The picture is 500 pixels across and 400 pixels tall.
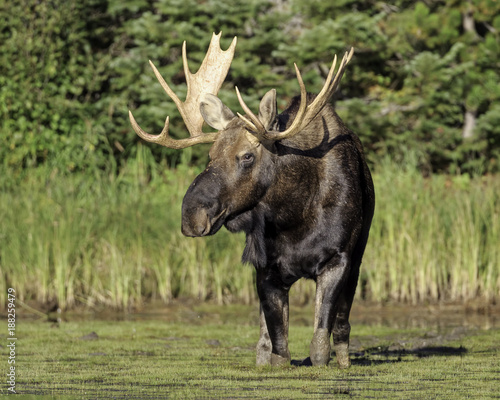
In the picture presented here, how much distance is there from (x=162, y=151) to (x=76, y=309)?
742 centimetres

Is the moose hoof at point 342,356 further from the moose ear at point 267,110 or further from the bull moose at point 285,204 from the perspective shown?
the moose ear at point 267,110

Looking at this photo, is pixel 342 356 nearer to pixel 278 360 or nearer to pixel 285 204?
pixel 278 360

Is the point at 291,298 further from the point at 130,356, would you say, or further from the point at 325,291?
the point at 325,291

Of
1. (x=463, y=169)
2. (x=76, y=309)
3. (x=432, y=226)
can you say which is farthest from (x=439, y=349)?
(x=463, y=169)

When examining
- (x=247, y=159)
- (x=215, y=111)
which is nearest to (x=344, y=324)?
(x=247, y=159)

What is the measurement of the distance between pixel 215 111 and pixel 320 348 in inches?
73.4

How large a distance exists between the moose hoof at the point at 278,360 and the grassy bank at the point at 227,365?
115mm

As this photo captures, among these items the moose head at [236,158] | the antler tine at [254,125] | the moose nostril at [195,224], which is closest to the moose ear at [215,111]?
the moose head at [236,158]

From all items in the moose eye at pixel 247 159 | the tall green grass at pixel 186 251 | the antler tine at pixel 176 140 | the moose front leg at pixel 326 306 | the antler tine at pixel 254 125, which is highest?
the antler tine at pixel 254 125

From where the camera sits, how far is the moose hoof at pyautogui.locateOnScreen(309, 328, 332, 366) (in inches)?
261

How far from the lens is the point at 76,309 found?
11.8m

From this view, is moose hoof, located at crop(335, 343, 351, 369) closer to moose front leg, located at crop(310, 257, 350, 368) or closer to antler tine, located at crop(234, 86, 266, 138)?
moose front leg, located at crop(310, 257, 350, 368)

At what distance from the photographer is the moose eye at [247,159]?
6.65 m

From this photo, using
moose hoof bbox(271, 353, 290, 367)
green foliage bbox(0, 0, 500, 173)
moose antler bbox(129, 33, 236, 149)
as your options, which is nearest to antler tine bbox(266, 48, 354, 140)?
moose antler bbox(129, 33, 236, 149)
